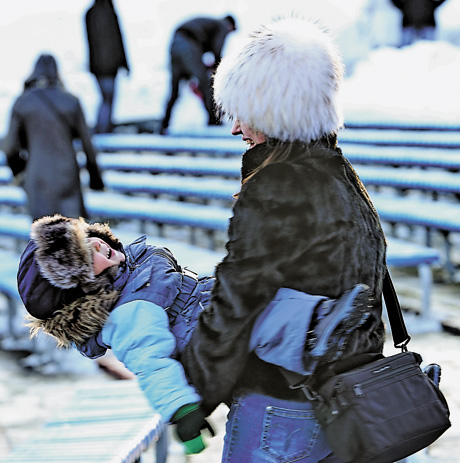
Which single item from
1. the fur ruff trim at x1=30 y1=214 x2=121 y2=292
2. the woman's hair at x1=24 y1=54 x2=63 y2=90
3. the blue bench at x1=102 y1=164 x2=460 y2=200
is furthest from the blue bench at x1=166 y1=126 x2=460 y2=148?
the fur ruff trim at x1=30 y1=214 x2=121 y2=292

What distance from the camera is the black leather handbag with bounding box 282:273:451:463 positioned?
1.68 metres

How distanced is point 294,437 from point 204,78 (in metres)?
7.63

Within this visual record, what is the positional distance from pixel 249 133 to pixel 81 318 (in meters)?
0.62

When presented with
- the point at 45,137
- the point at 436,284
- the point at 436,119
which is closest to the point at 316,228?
the point at 45,137

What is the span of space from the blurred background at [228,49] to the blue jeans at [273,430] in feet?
22.0

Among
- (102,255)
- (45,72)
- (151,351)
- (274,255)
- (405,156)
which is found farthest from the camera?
(405,156)

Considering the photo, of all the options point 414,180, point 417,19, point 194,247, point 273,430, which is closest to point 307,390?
point 273,430

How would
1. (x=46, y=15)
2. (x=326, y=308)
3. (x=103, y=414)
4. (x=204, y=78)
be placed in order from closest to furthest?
(x=326, y=308) < (x=103, y=414) < (x=204, y=78) < (x=46, y=15)

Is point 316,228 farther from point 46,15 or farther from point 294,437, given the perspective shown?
point 46,15

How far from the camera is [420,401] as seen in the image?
1.78 metres

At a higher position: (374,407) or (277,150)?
(277,150)

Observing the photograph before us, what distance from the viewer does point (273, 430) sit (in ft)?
5.76

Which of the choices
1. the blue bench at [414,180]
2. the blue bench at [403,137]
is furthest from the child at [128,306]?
the blue bench at [403,137]

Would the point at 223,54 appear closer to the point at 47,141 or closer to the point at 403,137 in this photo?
the point at 403,137
